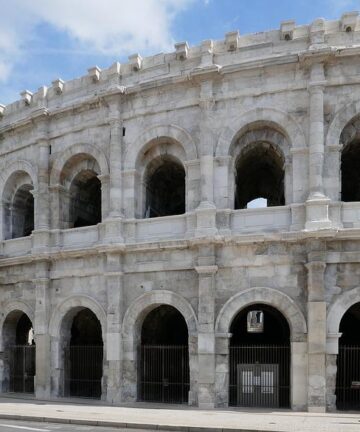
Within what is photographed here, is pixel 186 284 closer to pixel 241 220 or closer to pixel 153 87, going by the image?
pixel 241 220

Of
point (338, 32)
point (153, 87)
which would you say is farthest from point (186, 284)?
point (338, 32)

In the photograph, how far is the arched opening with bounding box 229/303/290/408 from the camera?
1567 cm

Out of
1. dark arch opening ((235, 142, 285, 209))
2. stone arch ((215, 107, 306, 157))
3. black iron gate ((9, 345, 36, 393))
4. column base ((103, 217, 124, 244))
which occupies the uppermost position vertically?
stone arch ((215, 107, 306, 157))

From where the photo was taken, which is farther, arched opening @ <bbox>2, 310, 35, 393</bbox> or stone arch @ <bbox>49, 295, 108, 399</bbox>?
arched opening @ <bbox>2, 310, 35, 393</bbox>

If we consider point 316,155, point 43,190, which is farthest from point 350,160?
point 43,190

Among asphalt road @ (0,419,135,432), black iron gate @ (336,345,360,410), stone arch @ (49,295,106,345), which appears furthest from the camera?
stone arch @ (49,295,106,345)

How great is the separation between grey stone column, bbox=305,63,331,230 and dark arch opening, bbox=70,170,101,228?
777 centimetres

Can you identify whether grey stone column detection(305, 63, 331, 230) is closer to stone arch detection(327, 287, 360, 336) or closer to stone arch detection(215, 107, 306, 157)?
stone arch detection(215, 107, 306, 157)

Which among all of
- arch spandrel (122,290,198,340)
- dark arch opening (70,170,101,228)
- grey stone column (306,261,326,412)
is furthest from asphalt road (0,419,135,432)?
dark arch opening (70,170,101,228)

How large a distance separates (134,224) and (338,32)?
8.16 metres

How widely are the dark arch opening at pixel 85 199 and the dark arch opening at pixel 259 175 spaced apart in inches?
205

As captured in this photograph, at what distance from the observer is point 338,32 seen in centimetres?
1583

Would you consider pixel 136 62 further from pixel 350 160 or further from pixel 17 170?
pixel 350 160

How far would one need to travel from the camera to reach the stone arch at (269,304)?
14.9 metres
